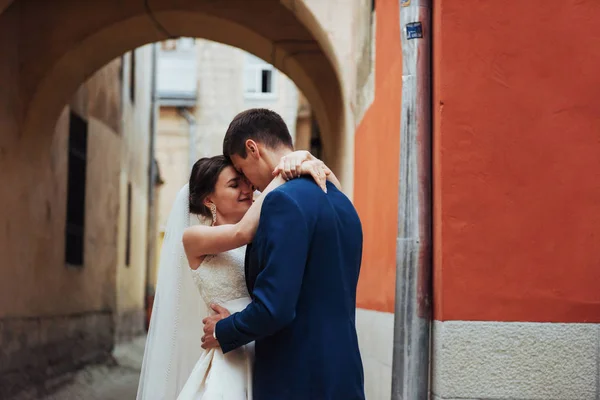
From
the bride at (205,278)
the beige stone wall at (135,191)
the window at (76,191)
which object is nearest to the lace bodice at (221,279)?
the bride at (205,278)

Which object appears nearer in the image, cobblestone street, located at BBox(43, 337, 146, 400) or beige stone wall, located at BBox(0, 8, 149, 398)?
beige stone wall, located at BBox(0, 8, 149, 398)

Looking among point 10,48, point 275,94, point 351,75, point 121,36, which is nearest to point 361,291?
point 351,75

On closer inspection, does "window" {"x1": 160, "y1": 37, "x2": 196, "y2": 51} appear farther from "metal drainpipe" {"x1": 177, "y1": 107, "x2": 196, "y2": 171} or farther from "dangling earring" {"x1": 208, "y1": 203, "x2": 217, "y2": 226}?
"dangling earring" {"x1": 208, "y1": 203, "x2": 217, "y2": 226}

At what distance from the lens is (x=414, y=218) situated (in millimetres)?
3969

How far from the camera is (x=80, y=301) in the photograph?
41.9ft

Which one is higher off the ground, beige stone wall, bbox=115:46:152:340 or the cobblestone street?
beige stone wall, bbox=115:46:152:340

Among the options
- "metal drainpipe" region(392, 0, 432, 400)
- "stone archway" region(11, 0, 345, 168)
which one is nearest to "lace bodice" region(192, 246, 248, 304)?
"metal drainpipe" region(392, 0, 432, 400)

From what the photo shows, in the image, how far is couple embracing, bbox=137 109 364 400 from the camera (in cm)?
253

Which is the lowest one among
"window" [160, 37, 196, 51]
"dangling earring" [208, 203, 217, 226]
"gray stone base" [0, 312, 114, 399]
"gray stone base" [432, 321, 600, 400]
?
"gray stone base" [0, 312, 114, 399]

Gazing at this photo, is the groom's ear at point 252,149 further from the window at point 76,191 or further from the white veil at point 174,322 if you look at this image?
the window at point 76,191

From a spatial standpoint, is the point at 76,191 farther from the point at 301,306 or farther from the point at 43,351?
the point at 301,306

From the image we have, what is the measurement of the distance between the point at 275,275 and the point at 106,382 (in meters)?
9.49

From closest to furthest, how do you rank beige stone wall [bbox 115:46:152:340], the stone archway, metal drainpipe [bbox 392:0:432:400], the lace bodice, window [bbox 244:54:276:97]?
the lace bodice
metal drainpipe [bbox 392:0:432:400]
the stone archway
beige stone wall [bbox 115:46:152:340]
window [bbox 244:54:276:97]

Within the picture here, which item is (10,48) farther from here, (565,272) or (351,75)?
(565,272)
